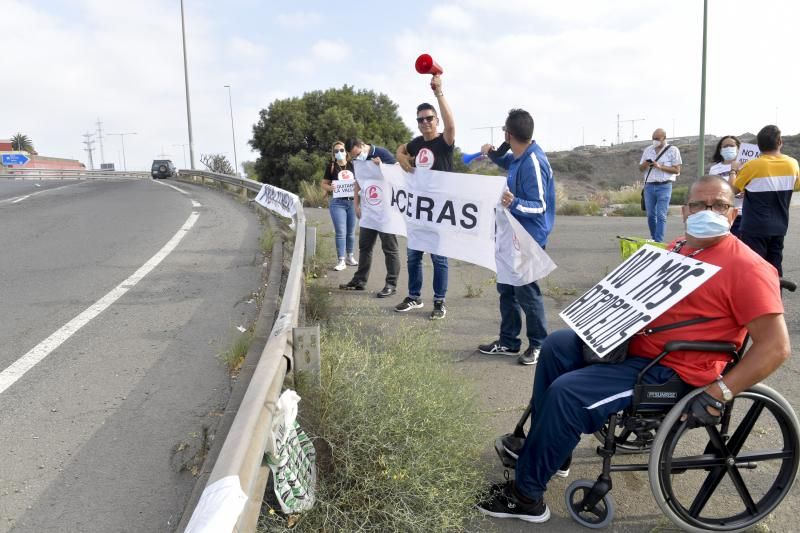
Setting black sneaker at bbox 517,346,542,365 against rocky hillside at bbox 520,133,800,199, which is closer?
black sneaker at bbox 517,346,542,365

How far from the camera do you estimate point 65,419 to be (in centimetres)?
408

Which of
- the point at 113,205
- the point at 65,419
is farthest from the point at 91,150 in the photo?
the point at 65,419

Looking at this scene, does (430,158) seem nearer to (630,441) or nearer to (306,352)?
(306,352)

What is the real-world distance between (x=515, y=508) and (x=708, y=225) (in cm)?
174

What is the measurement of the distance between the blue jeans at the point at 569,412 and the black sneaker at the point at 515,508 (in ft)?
0.17

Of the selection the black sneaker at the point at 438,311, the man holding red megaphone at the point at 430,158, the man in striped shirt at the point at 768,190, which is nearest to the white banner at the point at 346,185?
the man holding red megaphone at the point at 430,158

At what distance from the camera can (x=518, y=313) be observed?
18.1ft

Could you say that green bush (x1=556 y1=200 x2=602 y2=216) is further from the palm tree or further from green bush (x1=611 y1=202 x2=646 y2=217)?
the palm tree

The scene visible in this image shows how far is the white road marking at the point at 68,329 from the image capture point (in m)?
4.75

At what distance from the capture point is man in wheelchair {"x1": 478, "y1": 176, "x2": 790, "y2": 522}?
2.90 meters

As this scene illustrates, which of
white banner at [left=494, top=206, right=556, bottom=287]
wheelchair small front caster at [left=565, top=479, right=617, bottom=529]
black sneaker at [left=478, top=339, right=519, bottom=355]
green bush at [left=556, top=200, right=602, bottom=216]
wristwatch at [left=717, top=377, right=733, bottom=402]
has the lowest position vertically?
wheelchair small front caster at [left=565, top=479, right=617, bottom=529]

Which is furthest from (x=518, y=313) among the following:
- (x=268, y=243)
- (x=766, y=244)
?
(x=268, y=243)

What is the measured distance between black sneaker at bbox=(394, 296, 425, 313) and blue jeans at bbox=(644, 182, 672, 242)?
5.01 metres

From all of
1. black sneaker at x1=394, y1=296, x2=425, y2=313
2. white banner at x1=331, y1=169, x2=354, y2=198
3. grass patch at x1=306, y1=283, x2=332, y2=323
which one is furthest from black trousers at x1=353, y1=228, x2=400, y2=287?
grass patch at x1=306, y1=283, x2=332, y2=323
